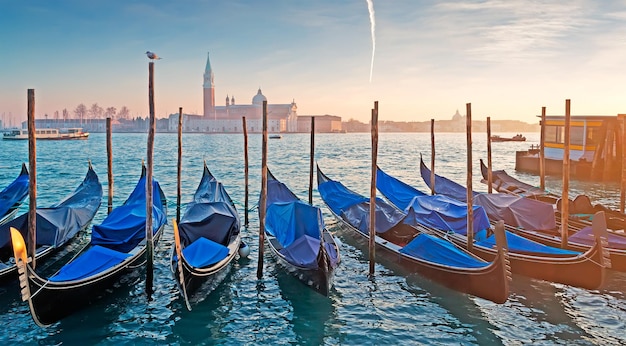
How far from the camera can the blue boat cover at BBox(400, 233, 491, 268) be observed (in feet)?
19.1

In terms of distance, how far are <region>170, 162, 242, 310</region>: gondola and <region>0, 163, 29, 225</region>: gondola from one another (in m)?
4.42

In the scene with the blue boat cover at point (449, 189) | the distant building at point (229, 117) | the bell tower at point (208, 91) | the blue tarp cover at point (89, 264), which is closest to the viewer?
the blue tarp cover at point (89, 264)

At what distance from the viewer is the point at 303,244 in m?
6.57

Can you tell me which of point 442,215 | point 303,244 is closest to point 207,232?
point 303,244

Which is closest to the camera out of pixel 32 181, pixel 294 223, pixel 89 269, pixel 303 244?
pixel 89 269

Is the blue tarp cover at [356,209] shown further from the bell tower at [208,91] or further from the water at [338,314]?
the bell tower at [208,91]

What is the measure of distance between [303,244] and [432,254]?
1.73 meters

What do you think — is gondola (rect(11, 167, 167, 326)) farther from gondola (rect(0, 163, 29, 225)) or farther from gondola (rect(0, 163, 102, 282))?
gondola (rect(0, 163, 29, 225))

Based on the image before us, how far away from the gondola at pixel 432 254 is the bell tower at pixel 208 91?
108 m

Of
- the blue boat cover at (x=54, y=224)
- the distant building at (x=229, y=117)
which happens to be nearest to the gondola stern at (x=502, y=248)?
the blue boat cover at (x=54, y=224)

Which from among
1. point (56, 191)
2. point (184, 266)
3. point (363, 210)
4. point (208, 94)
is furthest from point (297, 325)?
Result: point (208, 94)

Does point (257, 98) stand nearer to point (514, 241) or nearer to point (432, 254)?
point (514, 241)

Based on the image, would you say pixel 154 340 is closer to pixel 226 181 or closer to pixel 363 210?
pixel 363 210

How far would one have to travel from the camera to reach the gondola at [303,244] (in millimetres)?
5785
